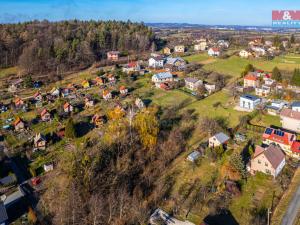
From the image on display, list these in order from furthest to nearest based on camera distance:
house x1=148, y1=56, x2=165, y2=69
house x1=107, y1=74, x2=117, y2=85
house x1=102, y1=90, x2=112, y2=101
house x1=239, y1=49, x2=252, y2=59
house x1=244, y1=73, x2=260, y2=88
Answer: house x1=239, y1=49, x2=252, y2=59, house x1=148, y1=56, x2=165, y2=69, house x1=107, y1=74, x2=117, y2=85, house x1=244, y1=73, x2=260, y2=88, house x1=102, y1=90, x2=112, y2=101

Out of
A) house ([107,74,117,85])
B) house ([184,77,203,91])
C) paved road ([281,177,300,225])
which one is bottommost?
paved road ([281,177,300,225])

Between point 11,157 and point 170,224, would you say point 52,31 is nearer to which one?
point 11,157

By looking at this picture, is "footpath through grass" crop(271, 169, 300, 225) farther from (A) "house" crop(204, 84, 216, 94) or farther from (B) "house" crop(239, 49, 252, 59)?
(B) "house" crop(239, 49, 252, 59)

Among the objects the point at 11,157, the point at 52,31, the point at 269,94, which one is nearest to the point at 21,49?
the point at 52,31

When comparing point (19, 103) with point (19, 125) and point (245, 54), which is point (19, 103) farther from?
point (245, 54)

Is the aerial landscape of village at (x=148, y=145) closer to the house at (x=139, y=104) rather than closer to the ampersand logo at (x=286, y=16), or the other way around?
the house at (x=139, y=104)

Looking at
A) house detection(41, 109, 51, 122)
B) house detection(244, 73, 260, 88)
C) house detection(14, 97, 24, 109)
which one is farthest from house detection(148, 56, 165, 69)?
house detection(41, 109, 51, 122)
